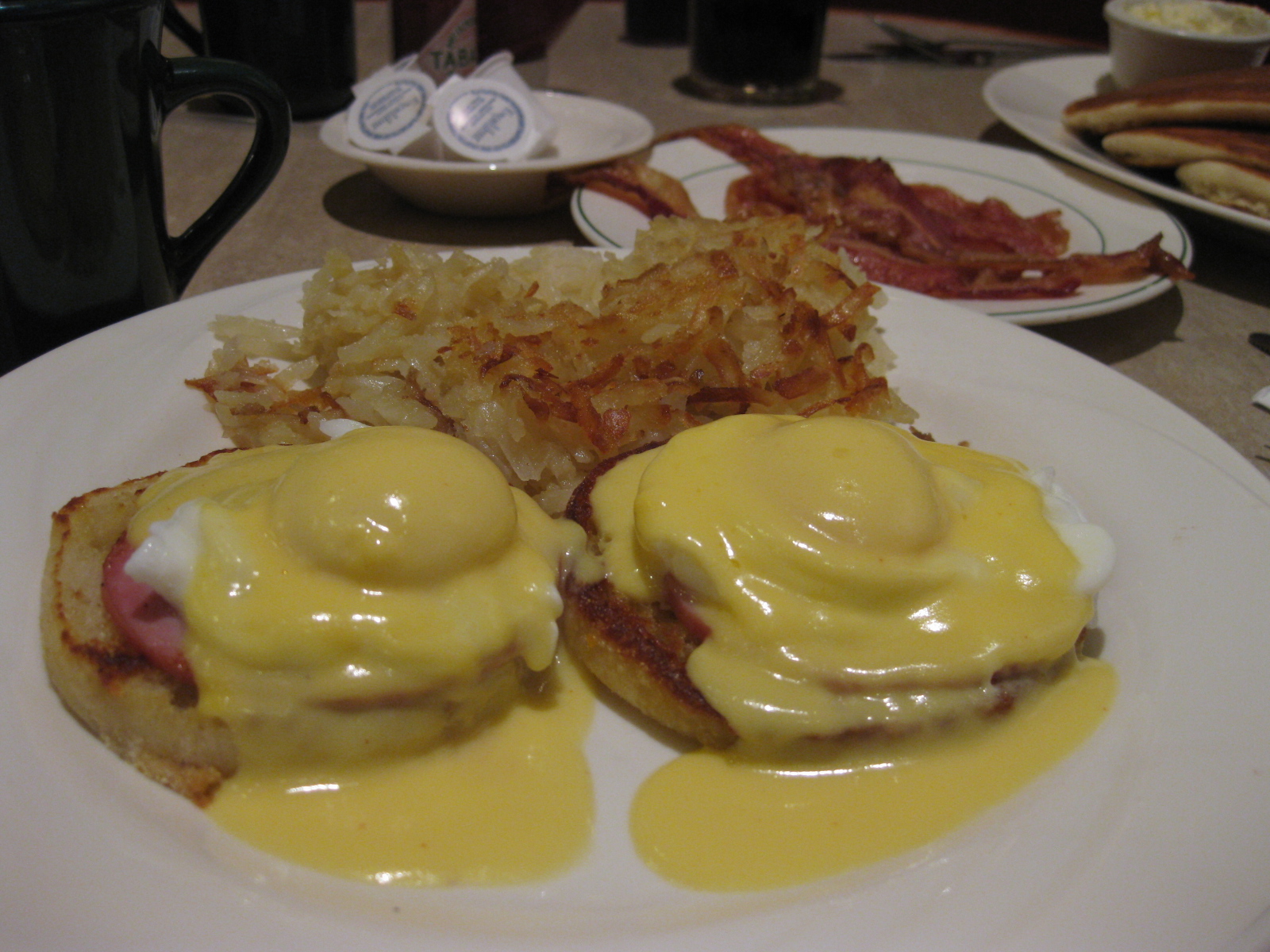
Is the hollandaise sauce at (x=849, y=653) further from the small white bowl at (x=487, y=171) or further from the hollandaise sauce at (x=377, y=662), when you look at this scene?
the small white bowl at (x=487, y=171)

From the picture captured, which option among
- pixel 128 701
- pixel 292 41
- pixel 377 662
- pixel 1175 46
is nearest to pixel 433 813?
pixel 377 662

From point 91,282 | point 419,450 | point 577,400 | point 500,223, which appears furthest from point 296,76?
point 419,450

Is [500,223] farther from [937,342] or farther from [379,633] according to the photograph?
[379,633]

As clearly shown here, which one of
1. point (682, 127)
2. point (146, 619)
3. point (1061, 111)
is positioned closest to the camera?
point (146, 619)

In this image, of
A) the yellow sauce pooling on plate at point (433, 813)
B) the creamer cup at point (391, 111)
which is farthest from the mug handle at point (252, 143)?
the yellow sauce pooling on plate at point (433, 813)

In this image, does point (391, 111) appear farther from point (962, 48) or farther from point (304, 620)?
point (962, 48)
